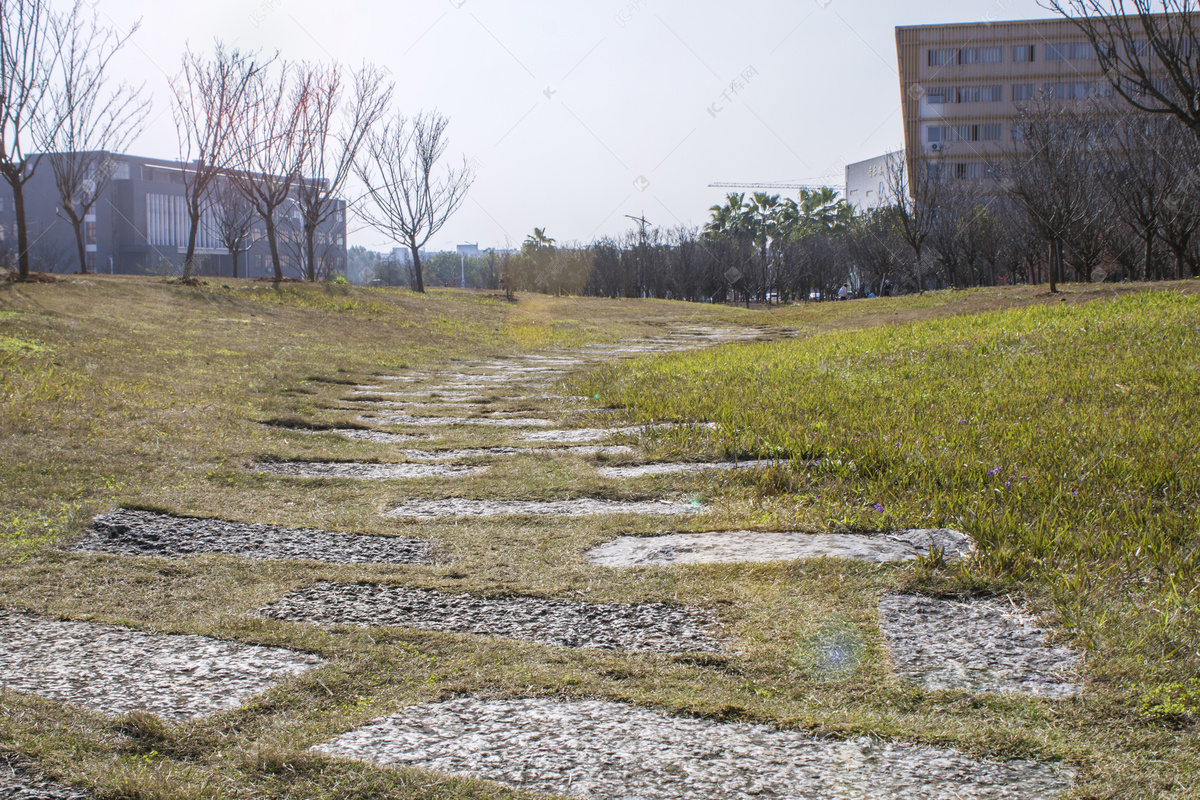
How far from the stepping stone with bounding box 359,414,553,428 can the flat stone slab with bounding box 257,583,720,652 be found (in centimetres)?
332

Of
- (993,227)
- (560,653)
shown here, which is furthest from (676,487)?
(993,227)

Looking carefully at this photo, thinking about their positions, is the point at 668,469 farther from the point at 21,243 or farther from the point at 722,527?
the point at 21,243

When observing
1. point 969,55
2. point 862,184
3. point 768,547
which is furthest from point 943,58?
point 768,547

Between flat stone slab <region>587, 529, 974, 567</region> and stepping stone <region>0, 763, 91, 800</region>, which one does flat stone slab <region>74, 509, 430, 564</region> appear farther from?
stepping stone <region>0, 763, 91, 800</region>

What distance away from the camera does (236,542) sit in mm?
3271

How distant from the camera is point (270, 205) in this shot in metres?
21.3

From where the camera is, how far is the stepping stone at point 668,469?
13.5 ft

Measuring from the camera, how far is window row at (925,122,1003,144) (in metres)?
60.3

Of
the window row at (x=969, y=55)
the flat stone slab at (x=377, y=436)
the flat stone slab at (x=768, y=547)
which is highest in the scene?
the window row at (x=969, y=55)

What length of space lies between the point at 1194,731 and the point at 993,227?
137 feet

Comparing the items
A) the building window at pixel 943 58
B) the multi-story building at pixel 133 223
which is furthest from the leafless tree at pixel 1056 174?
the multi-story building at pixel 133 223

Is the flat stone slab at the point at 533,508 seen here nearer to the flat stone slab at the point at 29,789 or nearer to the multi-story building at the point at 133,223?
the flat stone slab at the point at 29,789

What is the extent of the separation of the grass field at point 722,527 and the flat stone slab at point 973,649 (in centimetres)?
6

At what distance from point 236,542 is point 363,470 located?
4.50ft
